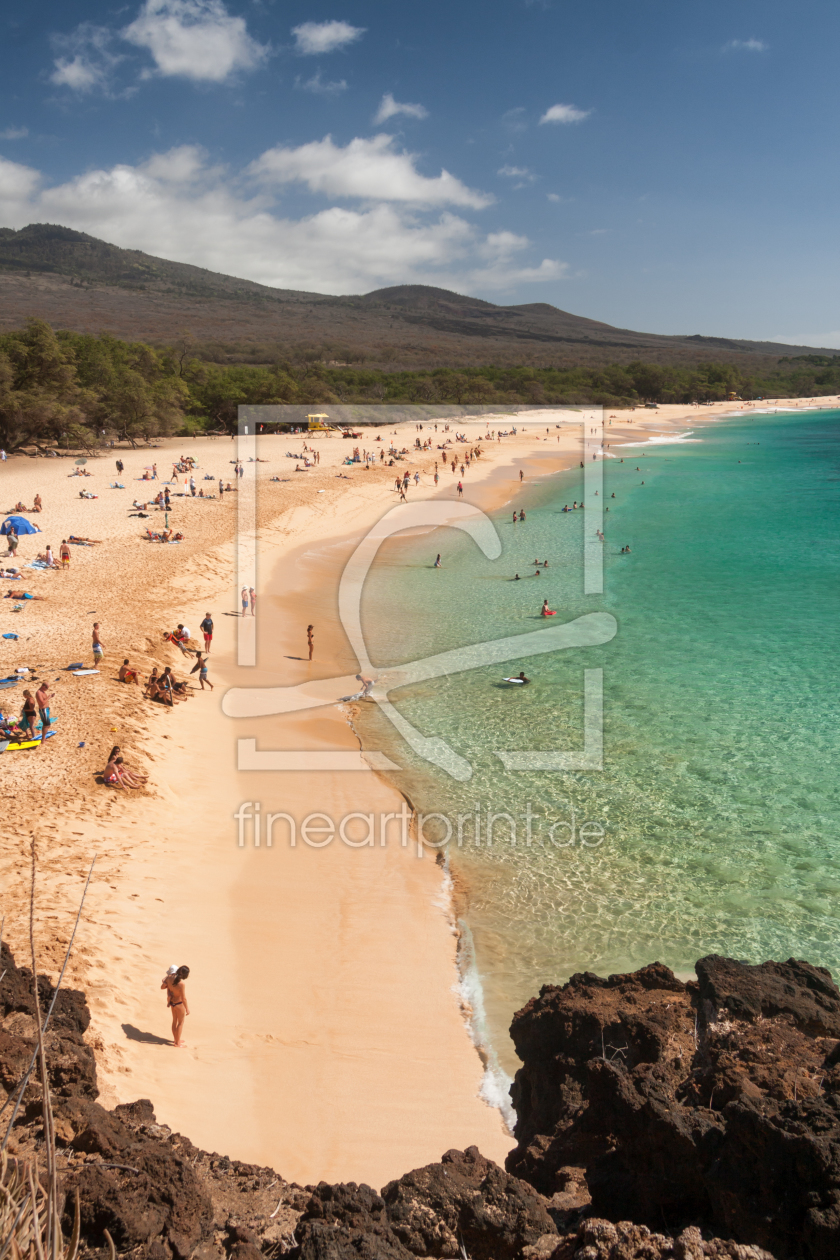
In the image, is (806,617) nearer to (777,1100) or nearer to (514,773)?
(514,773)

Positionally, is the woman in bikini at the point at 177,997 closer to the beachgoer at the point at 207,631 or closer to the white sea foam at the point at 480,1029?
the white sea foam at the point at 480,1029

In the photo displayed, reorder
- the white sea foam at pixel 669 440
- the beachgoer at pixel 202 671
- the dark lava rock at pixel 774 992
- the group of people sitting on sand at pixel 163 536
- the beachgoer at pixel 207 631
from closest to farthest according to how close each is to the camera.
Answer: the dark lava rock at pixel 774 992 < the beachgoer at pixel 202 671 < the beachgoer at pixel 207 631 < the group of people sitting on sand at pixel 163 536 < the white sea foam at pixel 669 440

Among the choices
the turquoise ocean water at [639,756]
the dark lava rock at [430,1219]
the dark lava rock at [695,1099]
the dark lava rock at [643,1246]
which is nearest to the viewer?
the dark lava rock at [643,1246]

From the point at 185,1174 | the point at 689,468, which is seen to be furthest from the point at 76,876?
the point at 689,468

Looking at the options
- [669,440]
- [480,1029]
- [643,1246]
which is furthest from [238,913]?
[669,440]

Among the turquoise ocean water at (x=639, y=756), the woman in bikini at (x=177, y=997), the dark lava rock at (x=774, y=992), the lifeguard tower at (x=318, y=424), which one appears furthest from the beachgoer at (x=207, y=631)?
the lifeguard tower at (x=318, y=424)

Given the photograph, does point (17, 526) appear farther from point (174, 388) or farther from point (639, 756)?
point (174, 388)
